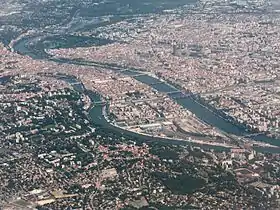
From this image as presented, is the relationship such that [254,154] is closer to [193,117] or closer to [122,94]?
[193,117]

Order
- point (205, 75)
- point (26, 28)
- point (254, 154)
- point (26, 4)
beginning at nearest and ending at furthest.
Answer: point (254, 154)
point (205, 75)
point (26, 28)
point (26, 4)

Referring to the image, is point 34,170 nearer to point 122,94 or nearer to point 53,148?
point 53,148

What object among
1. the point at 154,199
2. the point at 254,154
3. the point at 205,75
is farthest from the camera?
the point at 205,75

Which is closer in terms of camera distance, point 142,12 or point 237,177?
point 237,177

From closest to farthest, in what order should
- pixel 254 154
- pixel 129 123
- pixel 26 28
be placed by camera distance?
1. pixel 254 154
2. pixel 129 123
3. pixel 26 28

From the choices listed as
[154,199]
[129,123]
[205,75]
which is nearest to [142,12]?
[205,75]

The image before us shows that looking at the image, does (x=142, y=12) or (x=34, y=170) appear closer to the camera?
(x=34, y=170)

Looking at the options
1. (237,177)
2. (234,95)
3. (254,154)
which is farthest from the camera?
(234,95)

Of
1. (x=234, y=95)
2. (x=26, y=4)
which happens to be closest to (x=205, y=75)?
(x=234, y=95)

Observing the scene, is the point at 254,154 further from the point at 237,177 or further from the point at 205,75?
the point at 205,75
